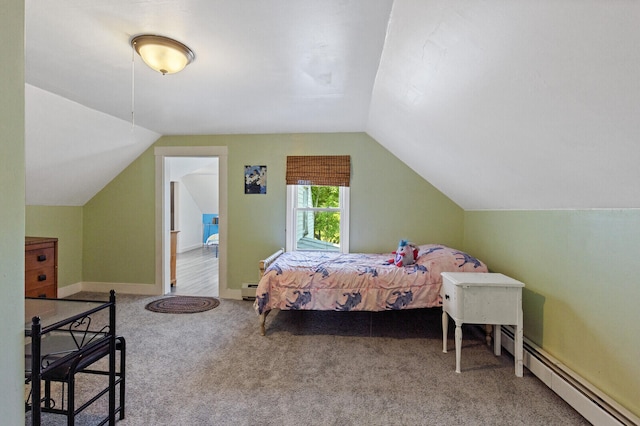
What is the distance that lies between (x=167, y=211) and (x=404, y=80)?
359cm

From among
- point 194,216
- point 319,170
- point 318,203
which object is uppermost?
point 319,170

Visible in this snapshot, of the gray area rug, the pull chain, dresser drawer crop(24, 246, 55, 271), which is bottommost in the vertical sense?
the gray area rug

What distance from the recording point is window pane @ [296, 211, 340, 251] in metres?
4.18

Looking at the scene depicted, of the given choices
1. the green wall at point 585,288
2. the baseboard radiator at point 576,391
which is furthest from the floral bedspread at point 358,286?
the baseboard radiator at point 576,391

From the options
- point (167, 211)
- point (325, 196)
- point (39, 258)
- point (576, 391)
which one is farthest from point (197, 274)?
point (576, 391)

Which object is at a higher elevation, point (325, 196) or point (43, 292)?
point (325, 196)

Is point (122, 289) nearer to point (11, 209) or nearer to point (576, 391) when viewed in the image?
point (11, 209)

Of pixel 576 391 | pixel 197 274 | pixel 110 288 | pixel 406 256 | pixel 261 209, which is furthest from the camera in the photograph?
pixel 197 274

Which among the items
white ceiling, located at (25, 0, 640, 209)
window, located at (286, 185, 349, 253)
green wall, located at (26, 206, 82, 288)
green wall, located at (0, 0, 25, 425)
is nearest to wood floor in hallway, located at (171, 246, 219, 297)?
green wall, located at (26, 206, 82, 288)

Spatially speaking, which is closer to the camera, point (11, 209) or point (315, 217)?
point (11, 209)

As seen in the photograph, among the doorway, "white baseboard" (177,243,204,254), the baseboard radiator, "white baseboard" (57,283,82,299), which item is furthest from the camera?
"white baseboard" (177,243,204,254)

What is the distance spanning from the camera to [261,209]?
13.6ft

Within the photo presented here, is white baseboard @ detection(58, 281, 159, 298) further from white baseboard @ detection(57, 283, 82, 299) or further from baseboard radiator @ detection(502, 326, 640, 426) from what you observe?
baseboard radiator @ detection(502, 326, 640, 426)

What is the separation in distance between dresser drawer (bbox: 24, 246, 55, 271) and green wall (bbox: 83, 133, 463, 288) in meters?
1.27
